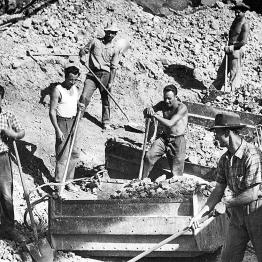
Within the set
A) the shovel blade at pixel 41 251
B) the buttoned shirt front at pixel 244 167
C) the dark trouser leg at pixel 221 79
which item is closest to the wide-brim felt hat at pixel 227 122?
the buttoned shirt front at pixel 244 167

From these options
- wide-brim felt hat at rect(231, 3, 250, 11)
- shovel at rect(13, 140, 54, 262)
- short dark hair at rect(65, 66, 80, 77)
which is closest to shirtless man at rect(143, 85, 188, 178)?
short dark hair at rect(65, 66, 80, 77)

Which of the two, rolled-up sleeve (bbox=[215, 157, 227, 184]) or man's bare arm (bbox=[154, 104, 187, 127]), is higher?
man's bare arm (bbox=[154, 104, 187, 127])

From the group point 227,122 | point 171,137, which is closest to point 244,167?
point 227,122

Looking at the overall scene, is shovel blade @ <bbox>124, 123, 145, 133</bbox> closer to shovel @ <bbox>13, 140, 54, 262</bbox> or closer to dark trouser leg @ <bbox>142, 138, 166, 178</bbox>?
dark trouser leg @ <bbox>142, 138, 166, 178</bbox>

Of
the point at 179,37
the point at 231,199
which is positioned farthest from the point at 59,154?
the point at 179,37

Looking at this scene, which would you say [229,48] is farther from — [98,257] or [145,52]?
[98,257]

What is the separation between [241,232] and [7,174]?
2752mm

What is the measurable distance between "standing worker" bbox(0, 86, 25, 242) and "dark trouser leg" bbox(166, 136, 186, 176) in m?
2.54

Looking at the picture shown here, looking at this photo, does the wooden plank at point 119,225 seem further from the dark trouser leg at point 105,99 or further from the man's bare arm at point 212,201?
the dark trouser leg at point 105,99

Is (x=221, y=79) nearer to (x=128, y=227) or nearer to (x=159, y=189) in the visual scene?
(x=159, y=189)

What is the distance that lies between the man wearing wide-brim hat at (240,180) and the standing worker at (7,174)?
248cm

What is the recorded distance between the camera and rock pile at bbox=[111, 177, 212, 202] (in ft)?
24.9

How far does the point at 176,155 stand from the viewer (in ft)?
29.4

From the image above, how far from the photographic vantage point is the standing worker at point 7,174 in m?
7.05
